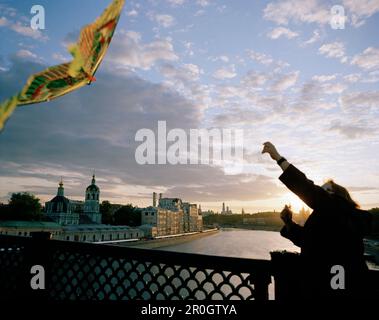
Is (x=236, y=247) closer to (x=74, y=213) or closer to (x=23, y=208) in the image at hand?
(x=74, y=213)

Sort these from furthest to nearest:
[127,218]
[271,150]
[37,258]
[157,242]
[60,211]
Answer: [127,218] → [60,211] → [157,242] → [37,258] → [271,150]

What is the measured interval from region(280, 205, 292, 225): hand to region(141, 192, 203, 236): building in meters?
78.1

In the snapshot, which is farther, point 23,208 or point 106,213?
point 106,213

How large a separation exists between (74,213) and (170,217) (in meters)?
33.9

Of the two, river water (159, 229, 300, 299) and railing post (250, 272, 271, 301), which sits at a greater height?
railing post (250, 272, 271, 301)

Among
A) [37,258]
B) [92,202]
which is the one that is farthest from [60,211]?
[37,258]

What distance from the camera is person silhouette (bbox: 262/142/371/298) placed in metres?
2.09

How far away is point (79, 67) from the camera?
160 cm

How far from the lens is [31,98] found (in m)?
1.58

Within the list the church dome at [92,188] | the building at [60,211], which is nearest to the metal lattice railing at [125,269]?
the building at [60,211]

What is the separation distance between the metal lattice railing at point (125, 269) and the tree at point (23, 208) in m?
64.6

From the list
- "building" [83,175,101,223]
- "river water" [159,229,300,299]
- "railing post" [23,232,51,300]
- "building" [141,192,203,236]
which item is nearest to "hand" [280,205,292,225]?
"railing post" [23,232,51,300]

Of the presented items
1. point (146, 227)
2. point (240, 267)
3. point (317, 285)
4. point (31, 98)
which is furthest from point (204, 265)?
point (146, 227)

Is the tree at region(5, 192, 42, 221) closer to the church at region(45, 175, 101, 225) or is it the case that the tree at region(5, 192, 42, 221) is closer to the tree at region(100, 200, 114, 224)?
the church at region(45, 175, 101, 225)
